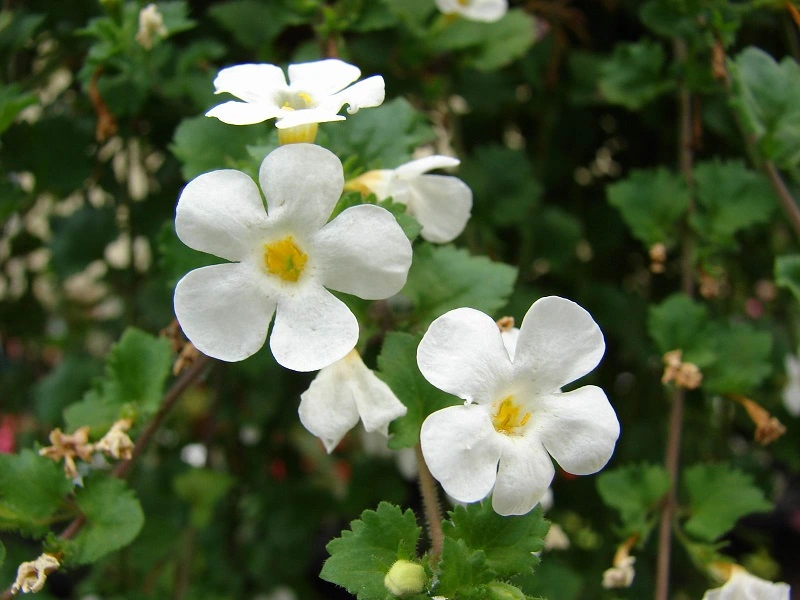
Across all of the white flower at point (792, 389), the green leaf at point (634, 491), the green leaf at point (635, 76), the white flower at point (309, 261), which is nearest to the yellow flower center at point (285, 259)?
the white flower at point (309, 261)

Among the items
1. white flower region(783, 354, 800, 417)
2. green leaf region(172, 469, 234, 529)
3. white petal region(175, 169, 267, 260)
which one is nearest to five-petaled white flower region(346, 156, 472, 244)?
white petal region(175, 169, 267, 260)

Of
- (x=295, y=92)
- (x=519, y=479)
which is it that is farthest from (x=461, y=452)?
(x=295, y=92)

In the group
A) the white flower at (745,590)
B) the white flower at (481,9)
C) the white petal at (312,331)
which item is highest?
the white flower at (481,9)

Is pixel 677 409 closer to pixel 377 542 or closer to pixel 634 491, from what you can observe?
pixel 634 491

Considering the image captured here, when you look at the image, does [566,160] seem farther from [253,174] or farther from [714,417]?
[253,174]

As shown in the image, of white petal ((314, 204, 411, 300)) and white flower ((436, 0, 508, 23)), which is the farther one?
white flower ((436, 0, 508, 23))

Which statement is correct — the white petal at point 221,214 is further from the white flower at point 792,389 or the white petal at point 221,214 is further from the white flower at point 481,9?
the white flower at point 792,389

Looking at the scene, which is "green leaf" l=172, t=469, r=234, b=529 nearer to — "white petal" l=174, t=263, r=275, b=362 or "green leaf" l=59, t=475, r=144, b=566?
"green leaf" l=59, t=475, r=144, b=566
